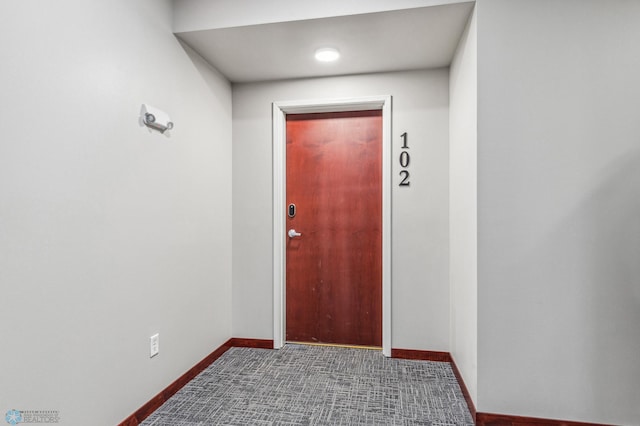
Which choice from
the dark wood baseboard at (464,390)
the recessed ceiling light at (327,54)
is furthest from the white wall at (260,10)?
the dark wood baseboard at (464,390)

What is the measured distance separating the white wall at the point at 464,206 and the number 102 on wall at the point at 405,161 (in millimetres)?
303

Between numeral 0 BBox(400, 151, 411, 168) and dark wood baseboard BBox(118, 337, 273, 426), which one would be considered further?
numeral 0 BBox(400, 151, 411, 168)

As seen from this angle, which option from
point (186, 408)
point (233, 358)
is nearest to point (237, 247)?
point (233, 358)

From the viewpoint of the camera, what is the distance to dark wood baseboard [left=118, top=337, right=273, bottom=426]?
1.82 m

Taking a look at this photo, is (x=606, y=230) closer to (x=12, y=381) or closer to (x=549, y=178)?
(x=549, y=178)

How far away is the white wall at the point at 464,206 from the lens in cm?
188

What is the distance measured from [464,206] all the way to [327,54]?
134 cm

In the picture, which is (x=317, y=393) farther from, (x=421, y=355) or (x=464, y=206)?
(x=464, y=206)

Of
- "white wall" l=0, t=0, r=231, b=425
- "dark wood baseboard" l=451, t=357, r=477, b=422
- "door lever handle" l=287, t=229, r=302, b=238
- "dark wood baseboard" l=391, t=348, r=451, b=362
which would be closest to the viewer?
"white wall" l=0, t=0, r=231, b=425

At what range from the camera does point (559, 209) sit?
69.6 inches

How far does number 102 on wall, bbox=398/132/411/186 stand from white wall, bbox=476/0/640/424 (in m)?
0.86

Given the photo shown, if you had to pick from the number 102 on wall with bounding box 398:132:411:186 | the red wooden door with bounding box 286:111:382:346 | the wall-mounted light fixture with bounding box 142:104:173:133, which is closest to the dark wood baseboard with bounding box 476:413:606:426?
the red wooden door with bounding box 286:111:382:346

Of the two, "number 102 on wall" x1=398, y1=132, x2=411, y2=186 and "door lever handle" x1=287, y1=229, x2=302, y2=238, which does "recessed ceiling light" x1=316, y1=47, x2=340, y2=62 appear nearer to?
"number 102 on wall" x1=398, y1=132, x2=411, y2=186

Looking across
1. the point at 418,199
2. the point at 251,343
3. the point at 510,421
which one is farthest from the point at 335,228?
the point at 510,421
